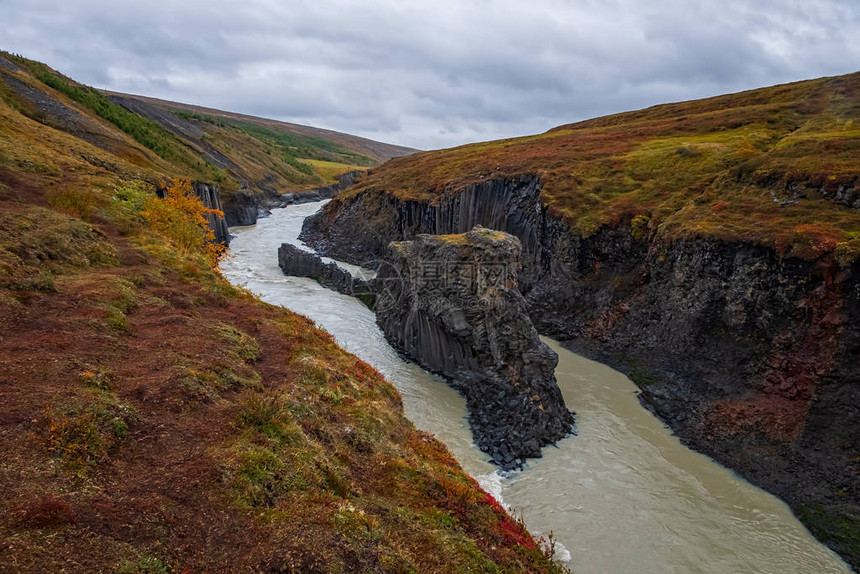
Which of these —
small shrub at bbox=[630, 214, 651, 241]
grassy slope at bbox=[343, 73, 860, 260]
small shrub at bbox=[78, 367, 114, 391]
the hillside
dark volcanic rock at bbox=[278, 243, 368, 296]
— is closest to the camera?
small shrub at bbox=[78, 367, 114, 391]

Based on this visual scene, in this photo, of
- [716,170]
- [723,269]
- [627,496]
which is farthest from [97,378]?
[716,170]

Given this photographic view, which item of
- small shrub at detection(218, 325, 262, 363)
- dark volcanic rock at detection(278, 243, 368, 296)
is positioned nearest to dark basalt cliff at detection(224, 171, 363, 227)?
dark volcanic rock at detection(278, 243, 368, 296)

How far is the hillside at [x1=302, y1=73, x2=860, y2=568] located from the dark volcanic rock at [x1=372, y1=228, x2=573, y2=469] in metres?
10.1

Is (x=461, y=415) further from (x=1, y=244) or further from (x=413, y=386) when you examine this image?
(x=1, y=244)

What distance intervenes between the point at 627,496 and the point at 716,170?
138 feet

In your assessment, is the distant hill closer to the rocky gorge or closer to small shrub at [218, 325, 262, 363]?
the rocky gorge

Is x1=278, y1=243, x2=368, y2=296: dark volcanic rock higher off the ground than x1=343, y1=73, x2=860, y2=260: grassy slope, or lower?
lower

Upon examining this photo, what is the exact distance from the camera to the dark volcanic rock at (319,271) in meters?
56.4

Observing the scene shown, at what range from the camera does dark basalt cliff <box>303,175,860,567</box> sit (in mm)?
25406

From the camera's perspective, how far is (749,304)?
3316 centimetres

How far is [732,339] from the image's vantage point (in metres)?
33.7

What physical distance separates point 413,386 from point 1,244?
2489 cm

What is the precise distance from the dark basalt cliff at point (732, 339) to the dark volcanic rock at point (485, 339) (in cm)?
1003

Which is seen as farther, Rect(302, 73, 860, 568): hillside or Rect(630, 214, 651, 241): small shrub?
Rect(630, 214, 651, 241): small shrub
